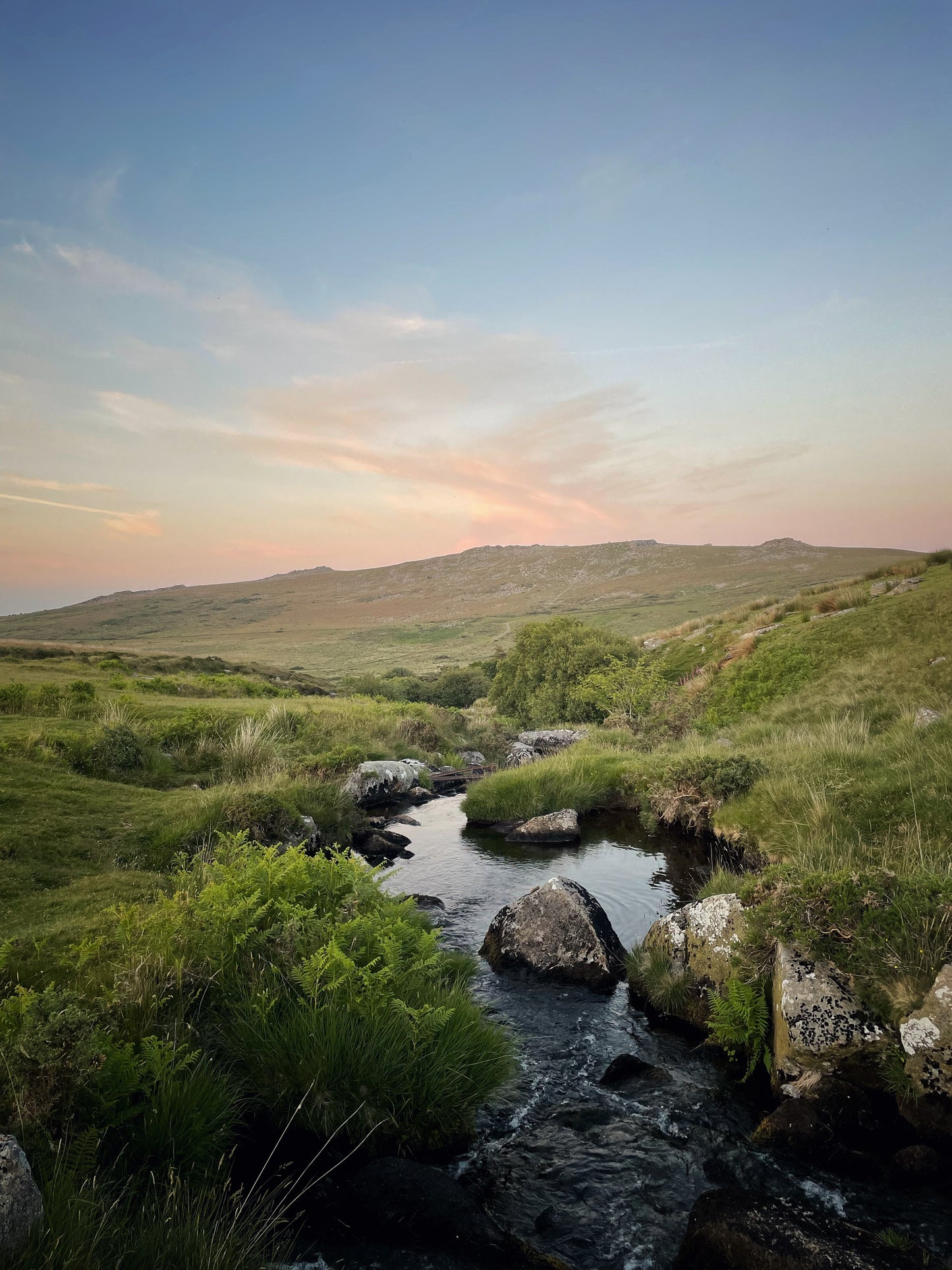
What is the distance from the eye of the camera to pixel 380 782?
900 inches

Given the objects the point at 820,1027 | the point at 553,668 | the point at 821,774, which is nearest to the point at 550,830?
the point at 821,774

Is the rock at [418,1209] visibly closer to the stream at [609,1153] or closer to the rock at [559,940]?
the stream at [609,1153]

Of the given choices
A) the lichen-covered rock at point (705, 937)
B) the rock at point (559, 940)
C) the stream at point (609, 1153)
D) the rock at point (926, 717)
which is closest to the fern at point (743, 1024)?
the stream at point (609, 1153)

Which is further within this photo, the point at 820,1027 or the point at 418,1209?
the point at 820,1027

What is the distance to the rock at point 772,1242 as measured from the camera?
15.5 feet

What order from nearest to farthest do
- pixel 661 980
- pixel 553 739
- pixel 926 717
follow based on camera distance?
pixel 661 980 → pixel 926 717 → pixel 553 739

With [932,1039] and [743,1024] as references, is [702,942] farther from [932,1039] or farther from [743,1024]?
[932,1039]

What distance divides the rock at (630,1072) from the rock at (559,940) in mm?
1924

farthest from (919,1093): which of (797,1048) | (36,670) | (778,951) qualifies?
(36,670)

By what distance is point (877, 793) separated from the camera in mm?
12734

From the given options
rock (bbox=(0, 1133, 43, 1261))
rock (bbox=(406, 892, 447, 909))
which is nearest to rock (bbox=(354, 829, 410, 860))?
rock (bbox=(406, 892, 447, 909))

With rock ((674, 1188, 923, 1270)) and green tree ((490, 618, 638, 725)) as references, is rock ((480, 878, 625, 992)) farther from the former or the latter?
green tree ((490, 618, 638, 725))

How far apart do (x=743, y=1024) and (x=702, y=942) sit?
1296 millimetres

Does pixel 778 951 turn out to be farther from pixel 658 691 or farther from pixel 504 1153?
pixel 658 691
